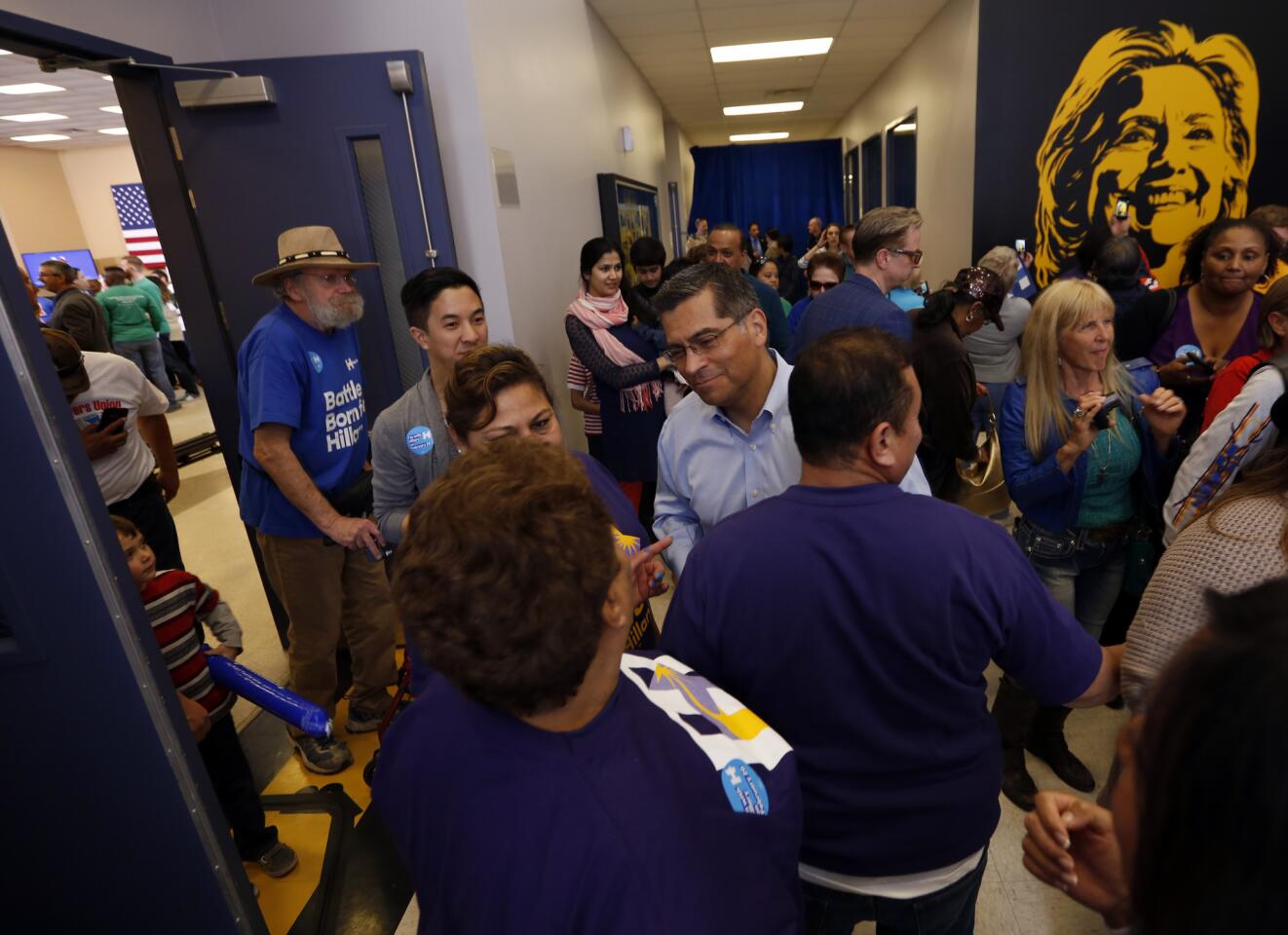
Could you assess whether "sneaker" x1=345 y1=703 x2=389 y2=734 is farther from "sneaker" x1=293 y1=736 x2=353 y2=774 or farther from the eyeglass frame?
the eyeglass frame

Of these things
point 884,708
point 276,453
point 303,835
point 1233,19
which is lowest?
point 303,835

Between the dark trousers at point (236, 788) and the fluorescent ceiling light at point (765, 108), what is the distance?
10555 millimetres

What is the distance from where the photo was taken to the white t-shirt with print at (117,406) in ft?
7.88

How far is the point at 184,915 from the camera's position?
1391 millimetres

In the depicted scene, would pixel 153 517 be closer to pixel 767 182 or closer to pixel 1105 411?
pixel 1105 411

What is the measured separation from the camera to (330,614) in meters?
2.45

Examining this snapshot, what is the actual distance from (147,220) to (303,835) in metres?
12.9

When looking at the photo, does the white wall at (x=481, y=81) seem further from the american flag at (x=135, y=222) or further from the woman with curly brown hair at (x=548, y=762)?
the american flag at (x=135, y=222)

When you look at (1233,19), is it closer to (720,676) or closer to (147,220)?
(720,676)

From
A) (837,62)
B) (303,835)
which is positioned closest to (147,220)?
(837,62)

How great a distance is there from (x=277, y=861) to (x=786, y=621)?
1.92m

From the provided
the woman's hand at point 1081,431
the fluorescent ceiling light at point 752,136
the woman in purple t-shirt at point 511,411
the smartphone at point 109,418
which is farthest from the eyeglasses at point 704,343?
the fluorescent ceiling light at point 752,136

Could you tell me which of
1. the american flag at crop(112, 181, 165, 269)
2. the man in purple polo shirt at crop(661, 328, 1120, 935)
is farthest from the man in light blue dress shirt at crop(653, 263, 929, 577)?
the american flag at crop(112, 181, 165, 269)

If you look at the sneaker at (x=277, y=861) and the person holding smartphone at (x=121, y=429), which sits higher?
the person holding smartphone at (x=121, y=429)
